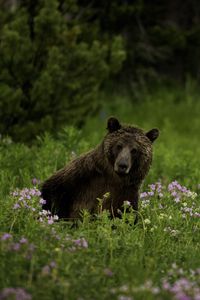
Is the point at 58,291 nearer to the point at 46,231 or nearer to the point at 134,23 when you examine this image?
the point at 46,231

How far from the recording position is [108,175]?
647 centimetres

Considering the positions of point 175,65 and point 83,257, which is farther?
point 175,65

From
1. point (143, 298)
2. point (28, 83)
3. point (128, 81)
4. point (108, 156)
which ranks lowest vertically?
point (143, 298)

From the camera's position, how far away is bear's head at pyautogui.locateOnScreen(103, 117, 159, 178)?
20.8 ft

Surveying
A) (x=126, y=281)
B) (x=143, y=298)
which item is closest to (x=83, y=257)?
(x=126, y=281)

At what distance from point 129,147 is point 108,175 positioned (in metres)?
0.31

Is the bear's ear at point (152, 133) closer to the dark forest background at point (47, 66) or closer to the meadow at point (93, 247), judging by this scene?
the meadow at point (93, 247)

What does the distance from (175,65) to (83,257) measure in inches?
523

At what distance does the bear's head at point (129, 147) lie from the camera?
20.8 feet

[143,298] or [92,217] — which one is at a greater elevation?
[92,217]

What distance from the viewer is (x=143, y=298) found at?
4.46 m

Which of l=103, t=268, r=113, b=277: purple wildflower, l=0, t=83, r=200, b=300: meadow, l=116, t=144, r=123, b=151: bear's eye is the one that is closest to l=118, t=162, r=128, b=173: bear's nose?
l=116, t=144, r=123, b=151: bear's eye

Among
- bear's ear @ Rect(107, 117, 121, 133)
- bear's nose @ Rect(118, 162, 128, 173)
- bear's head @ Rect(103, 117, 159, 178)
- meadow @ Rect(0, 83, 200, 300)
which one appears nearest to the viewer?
meadow @ Rect(0, 83, 200, 300)

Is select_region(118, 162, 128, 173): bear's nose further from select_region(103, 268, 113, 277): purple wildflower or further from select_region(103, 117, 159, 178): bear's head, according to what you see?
select_region(103, 268, 113, 277): purple wildflower
